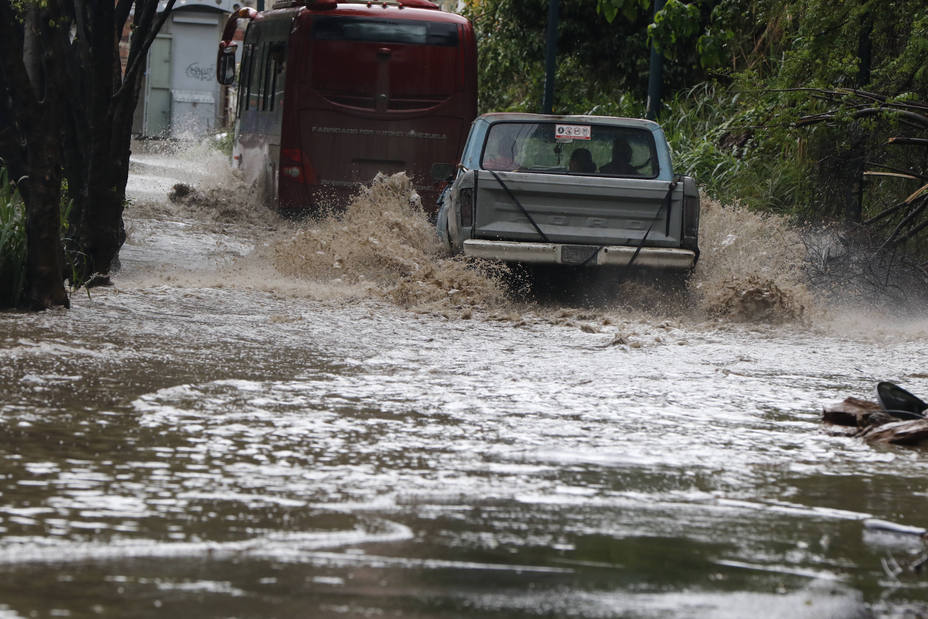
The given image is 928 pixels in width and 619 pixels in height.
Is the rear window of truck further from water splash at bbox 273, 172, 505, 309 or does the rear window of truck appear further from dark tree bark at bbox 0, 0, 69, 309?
dark tree bark at bbox 0, 0, 69, 309

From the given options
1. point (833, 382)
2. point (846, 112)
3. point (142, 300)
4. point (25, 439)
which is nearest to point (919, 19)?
point (846, 112)

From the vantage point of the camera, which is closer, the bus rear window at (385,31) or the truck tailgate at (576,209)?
the truck tailgate at (576,209)

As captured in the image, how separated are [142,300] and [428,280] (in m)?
2.35

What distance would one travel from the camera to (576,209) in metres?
12.7

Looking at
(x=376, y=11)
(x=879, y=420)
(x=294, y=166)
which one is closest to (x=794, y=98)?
(x=376, y=11)

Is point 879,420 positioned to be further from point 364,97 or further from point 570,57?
point 570,57

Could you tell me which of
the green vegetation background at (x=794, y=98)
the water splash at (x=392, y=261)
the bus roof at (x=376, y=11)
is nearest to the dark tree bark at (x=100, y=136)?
the water splash at (x=392, y=261)

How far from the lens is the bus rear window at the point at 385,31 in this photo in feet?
65.0

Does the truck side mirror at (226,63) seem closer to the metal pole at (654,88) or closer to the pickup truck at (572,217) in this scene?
the metal pole at (654,88)

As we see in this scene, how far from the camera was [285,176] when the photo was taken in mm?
19875

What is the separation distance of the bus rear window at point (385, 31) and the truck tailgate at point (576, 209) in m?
7.85

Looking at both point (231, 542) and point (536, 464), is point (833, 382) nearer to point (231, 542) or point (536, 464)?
point (536, 464)

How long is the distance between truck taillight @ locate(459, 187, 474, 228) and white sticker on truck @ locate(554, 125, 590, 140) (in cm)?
116

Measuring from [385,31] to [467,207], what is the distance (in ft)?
26.2
